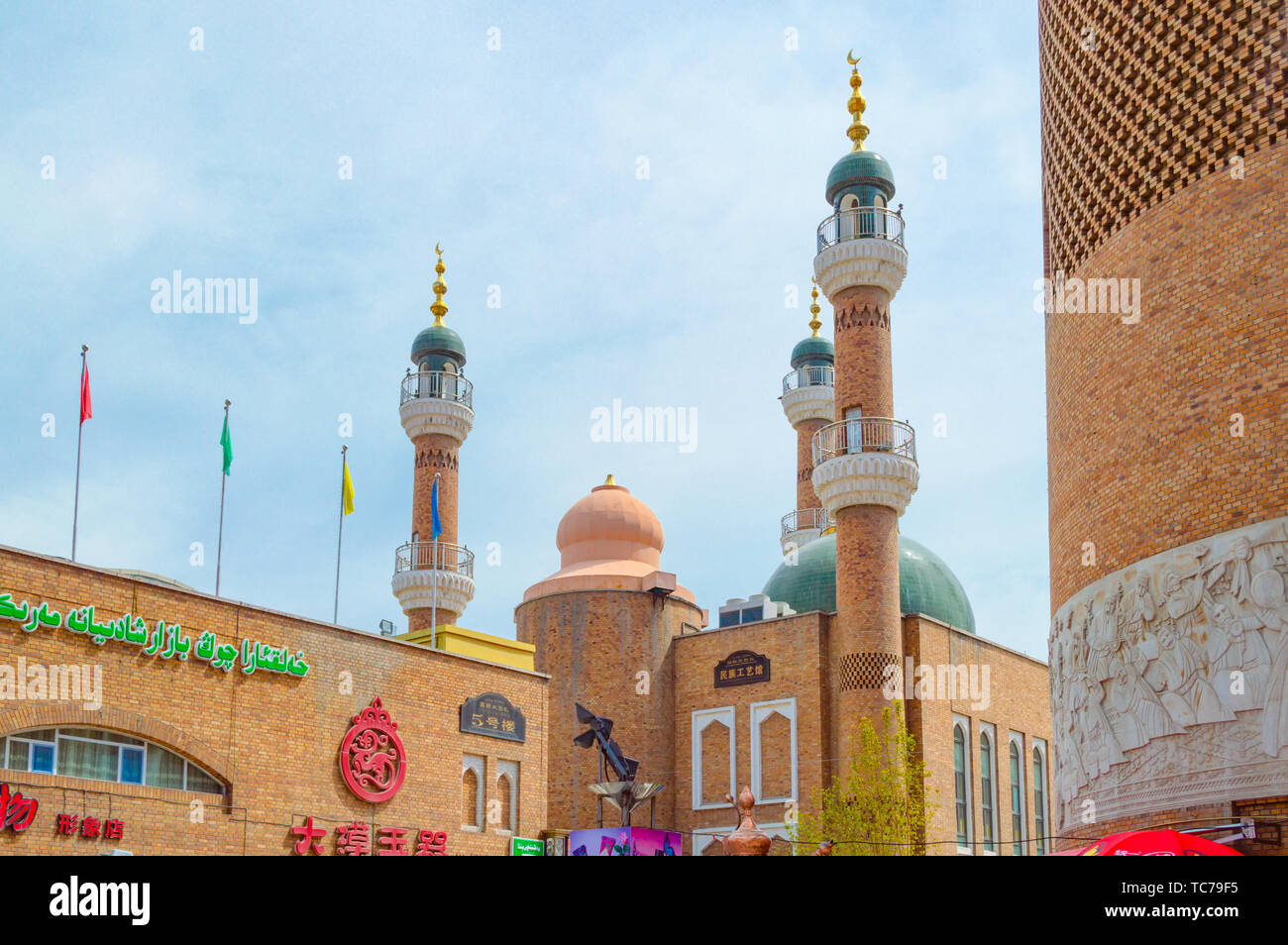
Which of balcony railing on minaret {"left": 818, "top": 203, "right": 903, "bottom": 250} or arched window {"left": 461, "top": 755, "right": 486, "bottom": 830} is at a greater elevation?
balcony railing on minaret {"left": 818, "top": 203, "right": 903, "bottom": 250}

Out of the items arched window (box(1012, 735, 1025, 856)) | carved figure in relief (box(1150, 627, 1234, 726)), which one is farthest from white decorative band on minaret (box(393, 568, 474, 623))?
carved figure in relief (box(1150, 627, 1234, 726))

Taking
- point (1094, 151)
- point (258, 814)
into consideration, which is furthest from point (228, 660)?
point (1094, 151)

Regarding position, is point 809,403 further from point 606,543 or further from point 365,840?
point 365,840

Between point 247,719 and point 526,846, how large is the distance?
8051mm

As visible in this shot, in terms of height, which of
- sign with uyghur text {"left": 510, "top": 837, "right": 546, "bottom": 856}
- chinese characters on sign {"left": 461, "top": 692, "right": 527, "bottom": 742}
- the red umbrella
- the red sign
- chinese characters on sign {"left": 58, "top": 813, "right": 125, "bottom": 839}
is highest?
chinese characters on sign {"left": 461, "top": 692, "right": 527, "bottom": 742}

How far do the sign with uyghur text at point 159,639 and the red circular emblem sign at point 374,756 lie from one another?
1679 millimetres

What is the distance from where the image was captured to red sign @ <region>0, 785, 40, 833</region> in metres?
21.5

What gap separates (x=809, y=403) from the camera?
1887 inches

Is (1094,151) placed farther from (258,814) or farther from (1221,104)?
(258,814)

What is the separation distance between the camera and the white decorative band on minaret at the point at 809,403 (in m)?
47.9

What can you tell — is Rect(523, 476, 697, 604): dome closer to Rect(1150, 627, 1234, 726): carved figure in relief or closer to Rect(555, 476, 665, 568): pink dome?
Rect(555, 476, 665, 568): pink dome

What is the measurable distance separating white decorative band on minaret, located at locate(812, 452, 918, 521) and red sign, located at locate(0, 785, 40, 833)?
65.6 feet

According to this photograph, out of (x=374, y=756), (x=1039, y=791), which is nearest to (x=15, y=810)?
(x=374, y=756)
